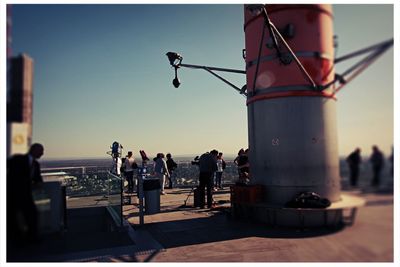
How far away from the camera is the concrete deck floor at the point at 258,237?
2823mm

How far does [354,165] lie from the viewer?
290 centimetres

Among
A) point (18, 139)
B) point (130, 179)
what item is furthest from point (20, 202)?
point (130, 179)

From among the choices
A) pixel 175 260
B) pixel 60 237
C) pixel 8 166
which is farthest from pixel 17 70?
pixel 175 260

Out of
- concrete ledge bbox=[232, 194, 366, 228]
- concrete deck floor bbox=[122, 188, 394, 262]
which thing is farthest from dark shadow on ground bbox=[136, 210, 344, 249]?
concrete ledge bbox=[232, 194, 366, 228]

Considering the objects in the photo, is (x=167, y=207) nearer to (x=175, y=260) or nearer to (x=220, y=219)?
(x=220, y=219)

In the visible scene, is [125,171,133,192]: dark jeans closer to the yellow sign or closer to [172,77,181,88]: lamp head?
[172,77,181,88]: lamp head

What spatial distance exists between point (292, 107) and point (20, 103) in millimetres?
3921

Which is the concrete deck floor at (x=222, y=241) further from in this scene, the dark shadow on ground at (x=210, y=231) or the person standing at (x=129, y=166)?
the person standing at (x=129, y=166)

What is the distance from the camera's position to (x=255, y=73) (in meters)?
5.84

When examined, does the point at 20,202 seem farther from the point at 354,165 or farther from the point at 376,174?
the point at 376,174

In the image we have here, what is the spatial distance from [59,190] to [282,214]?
12.4ft

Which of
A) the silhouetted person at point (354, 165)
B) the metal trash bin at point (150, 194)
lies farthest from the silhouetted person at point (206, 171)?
the silhouetted person at point (354, 165)

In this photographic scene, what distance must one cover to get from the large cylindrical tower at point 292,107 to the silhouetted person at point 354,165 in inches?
8.7

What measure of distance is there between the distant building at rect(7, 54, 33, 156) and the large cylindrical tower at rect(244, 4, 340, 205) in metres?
2.77
